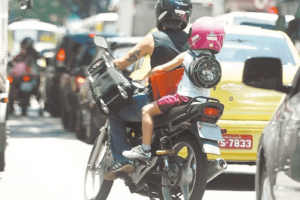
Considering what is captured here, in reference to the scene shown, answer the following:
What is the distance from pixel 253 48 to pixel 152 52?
9.48ft

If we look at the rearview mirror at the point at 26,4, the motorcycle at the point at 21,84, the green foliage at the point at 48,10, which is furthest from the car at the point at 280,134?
the green foliage at the point at 48,10

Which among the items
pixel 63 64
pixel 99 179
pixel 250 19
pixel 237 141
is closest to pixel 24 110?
pixel 63 64

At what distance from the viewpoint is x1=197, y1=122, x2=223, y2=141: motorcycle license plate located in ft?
22.9

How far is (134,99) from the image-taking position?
7.88 m

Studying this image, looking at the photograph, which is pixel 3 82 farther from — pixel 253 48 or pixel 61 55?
pixel 61 55

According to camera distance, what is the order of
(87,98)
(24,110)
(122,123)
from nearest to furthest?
(122,123) < (87,98) < (24,110)

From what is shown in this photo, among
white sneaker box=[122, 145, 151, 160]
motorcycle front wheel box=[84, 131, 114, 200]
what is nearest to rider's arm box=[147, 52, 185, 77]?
white sneaker box=[122, 145, 151, 160]

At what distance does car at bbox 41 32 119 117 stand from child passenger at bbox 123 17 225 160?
10.6 metres

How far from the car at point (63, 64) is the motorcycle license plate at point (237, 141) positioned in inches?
343

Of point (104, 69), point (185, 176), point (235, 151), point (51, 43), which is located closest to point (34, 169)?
point (235, 151)

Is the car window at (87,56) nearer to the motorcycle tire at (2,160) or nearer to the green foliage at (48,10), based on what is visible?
the motorcycle tire at (2,160)

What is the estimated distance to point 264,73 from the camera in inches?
204

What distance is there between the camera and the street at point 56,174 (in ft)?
31.2

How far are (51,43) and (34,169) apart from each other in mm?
50485
